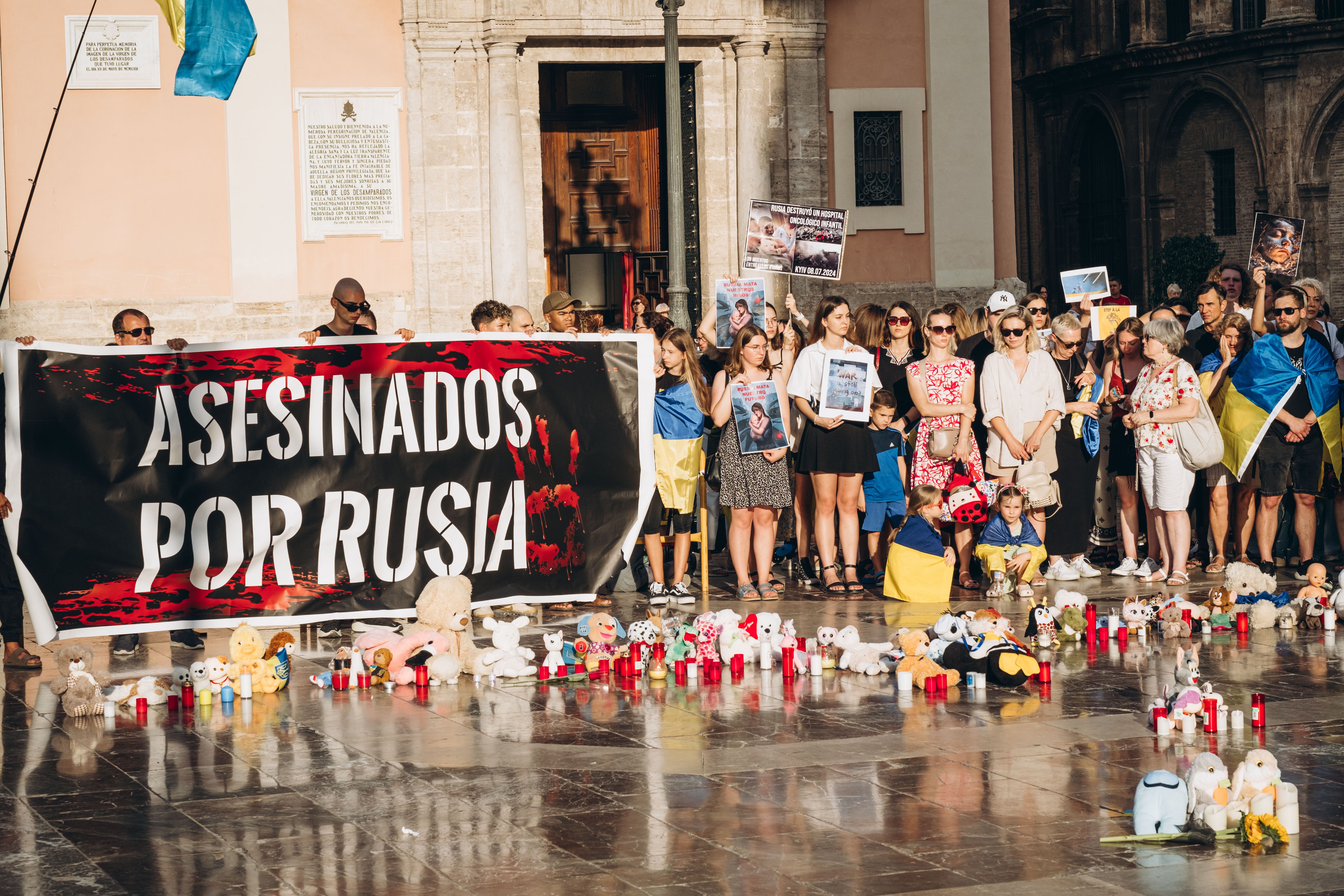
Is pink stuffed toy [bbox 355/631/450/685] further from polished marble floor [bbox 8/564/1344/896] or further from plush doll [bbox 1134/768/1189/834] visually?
plush doll [bbox 1134/768/1189/834]

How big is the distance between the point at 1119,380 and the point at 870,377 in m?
2.33

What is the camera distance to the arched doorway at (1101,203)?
4250cm

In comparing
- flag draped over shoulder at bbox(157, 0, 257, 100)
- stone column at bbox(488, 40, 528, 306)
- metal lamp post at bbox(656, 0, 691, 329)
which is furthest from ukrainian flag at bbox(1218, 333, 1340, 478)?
stone column at bbox(488, 40, 528, 306)

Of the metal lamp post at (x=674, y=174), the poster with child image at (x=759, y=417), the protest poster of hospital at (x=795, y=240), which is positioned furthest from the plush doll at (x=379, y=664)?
the metal lamp post at (x=674, y=174)

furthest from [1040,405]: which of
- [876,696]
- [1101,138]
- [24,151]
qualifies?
[1101,138]

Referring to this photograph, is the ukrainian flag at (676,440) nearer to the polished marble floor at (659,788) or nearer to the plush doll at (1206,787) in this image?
the polished marble floor at (659,788)

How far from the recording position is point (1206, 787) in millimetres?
6035

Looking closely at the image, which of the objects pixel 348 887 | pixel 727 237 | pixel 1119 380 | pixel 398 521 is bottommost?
pixel 348 887

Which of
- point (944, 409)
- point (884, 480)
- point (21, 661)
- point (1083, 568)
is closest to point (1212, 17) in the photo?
point (1083, 568)

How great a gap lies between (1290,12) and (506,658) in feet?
110

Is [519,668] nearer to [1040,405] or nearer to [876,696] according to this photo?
[876,696]

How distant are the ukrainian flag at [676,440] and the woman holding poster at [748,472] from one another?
0.85 feet

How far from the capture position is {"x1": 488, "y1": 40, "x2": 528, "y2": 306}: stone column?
765 inches

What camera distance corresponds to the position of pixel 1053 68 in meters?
43.5
